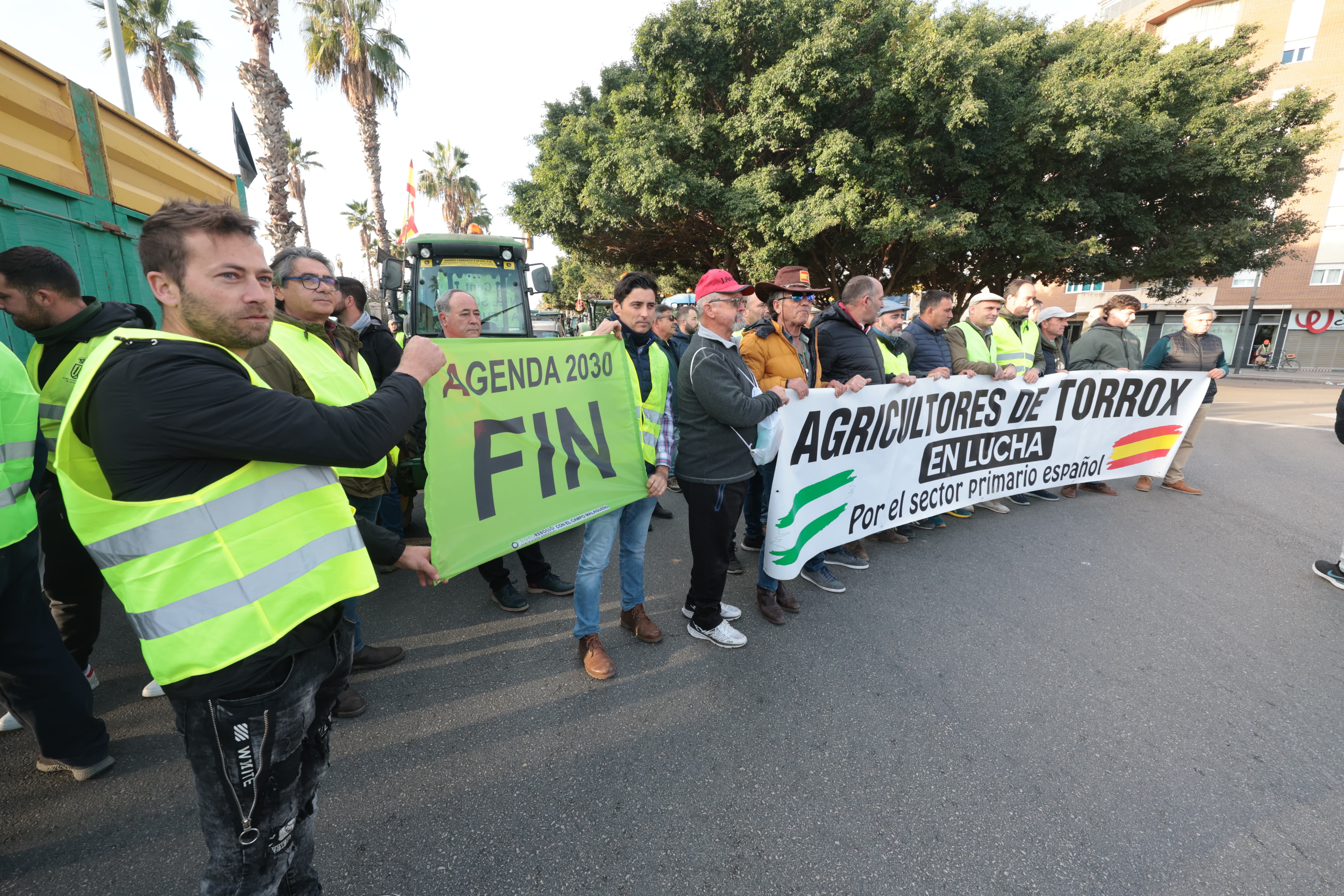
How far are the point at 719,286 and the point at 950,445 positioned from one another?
107 inches

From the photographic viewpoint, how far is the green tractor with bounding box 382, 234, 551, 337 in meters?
7.39

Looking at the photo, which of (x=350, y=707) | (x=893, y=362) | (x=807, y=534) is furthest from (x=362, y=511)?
(x=893, y=362)

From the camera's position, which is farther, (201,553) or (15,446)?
(15,446)

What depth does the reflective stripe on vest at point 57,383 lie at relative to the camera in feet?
7.57

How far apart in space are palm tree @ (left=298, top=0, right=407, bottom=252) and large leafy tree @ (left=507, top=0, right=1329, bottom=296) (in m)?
7.30

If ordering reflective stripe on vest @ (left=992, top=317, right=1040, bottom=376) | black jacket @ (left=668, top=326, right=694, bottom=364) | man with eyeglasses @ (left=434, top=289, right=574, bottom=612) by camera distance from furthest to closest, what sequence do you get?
reflective stripe on vest @ (left=992, top=317, right=1040, bottom=376) < black jacket @ (left=668, top=326, right=694, bottom=364) < man with eyeglasses @ (left=434, top=289, right=574, bottom=612)

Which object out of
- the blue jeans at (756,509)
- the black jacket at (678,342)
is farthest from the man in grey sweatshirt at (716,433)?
the blue jeans at (756,509)

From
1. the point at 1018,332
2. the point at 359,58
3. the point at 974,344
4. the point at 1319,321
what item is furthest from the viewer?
the point at 1319,321

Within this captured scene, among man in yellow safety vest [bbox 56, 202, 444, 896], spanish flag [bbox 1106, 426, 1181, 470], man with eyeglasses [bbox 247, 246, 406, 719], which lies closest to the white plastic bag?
man with eyeglasses [bbox 247, 246, 406, 719]

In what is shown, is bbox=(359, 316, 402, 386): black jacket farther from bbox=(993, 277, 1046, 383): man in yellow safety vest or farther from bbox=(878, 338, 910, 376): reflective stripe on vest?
bbox=(993, 277, 1046, 383): man in yellow safety vest

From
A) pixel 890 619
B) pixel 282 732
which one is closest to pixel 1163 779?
pixel 890 619

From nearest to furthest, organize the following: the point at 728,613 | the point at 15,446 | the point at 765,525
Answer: the point at 15,446 < the point at 728,613 < the point at 765,525

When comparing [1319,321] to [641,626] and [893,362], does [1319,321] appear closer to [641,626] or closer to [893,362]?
[893,362]

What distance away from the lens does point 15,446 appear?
190 centimetres
